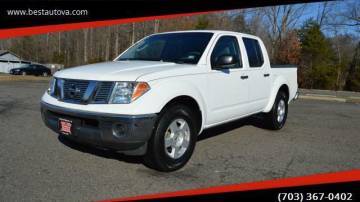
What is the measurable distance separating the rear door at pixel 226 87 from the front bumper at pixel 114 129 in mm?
1238

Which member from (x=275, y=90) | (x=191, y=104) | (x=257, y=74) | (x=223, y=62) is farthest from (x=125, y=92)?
(x=275, y=90)

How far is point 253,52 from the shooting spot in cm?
630

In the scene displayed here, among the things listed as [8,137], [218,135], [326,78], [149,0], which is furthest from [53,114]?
[326,78]

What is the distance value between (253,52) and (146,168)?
120 inches

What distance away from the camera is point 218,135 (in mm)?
6508

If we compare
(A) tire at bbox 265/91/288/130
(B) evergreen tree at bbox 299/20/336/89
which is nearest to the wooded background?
(B) evergreen tree at bbox 299/20/336/89

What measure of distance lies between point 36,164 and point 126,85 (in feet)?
5.69

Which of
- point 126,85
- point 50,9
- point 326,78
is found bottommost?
point 326,78

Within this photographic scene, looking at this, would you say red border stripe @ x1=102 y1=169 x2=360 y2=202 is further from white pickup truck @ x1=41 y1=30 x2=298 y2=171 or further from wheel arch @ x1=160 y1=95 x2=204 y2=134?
wheel arch @ x1=160 y1=95 x2=204 y2=134

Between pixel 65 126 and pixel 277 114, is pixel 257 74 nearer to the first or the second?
pixel 277 114

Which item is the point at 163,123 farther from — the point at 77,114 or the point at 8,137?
the point at 8,137

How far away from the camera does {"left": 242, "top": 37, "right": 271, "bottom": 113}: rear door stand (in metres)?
5.97

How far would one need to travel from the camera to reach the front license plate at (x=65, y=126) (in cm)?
423

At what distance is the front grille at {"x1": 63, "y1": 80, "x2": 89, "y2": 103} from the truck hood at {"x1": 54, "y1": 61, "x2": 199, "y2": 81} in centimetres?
6
